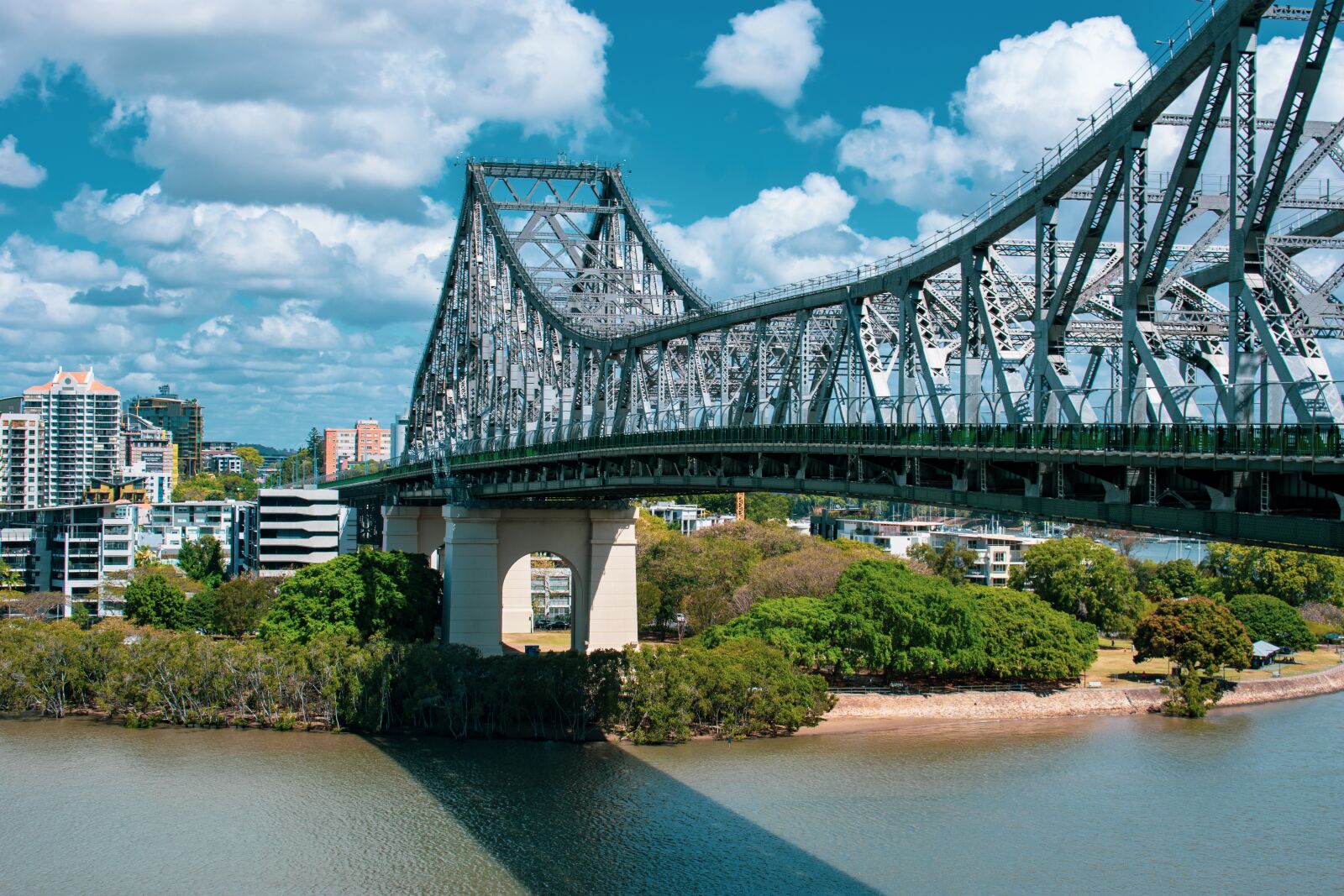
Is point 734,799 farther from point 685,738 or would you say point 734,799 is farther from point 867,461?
point 867,461

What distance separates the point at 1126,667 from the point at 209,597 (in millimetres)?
46543

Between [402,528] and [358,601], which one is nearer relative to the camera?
[358,601]

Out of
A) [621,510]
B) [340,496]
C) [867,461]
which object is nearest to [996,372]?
[867,461]

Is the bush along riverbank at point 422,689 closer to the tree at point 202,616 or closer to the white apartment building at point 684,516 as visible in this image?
the tree at point 202,616

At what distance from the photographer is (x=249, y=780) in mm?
38469

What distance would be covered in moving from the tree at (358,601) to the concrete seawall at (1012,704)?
19309mm

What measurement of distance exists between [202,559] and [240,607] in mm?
34068

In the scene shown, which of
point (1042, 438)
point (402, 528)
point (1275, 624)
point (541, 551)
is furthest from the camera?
point (402, 528)

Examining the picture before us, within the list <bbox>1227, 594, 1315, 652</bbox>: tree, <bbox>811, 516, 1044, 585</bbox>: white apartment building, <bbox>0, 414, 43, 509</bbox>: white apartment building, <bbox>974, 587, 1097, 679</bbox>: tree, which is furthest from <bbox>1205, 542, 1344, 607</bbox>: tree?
<bbox>0, 414, 43, 509</bbox>: white apartment building

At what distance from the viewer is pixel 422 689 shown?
4425 cm

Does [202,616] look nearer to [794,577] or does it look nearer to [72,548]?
[72,548]

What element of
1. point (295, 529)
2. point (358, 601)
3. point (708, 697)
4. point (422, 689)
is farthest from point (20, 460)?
point (708, 697)

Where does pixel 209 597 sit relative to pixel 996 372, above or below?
below

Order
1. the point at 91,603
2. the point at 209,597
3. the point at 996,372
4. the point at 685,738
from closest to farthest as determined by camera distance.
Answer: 1. the point at 996,372
2. the point at 685,738
3. the point at 209,597
4. the point at 91,603
